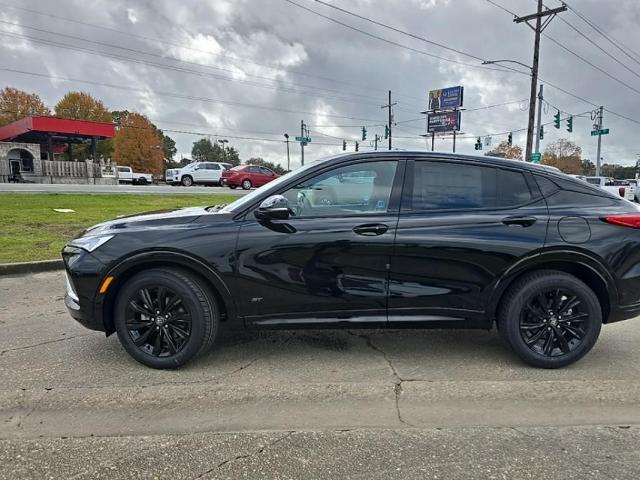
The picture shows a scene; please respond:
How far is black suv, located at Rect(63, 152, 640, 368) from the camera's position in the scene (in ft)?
11.7

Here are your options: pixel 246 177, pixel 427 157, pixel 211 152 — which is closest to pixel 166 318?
pixel 427 157

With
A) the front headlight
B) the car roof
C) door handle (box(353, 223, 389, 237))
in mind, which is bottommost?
the front headlight

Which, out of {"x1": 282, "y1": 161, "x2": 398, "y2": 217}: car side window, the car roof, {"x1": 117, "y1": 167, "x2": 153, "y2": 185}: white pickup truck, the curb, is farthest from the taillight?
{"x1": 117, "y1": 167, "x2": 153, "y2": 185}: white pickup truck

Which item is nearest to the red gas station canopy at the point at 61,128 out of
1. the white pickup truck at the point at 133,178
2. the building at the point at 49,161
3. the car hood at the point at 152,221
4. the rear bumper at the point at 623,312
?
the building at the point at 49,161

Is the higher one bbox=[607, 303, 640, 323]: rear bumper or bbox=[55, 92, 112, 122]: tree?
bbox=[55, 92, 112, 122]: tree

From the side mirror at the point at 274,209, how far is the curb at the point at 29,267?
493 cm

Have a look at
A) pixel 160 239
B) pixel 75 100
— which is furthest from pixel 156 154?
pixel 160 239

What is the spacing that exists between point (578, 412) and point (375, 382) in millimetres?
1380

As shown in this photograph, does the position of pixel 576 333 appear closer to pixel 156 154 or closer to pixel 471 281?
pixel 471 281

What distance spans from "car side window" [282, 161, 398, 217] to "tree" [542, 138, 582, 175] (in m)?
93.0

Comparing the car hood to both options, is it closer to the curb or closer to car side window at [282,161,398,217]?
car side window at [282,161,398,217]

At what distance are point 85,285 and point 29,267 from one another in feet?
13.5

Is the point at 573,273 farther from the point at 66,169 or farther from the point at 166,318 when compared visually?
the point at 66,169

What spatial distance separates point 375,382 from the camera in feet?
11.6
